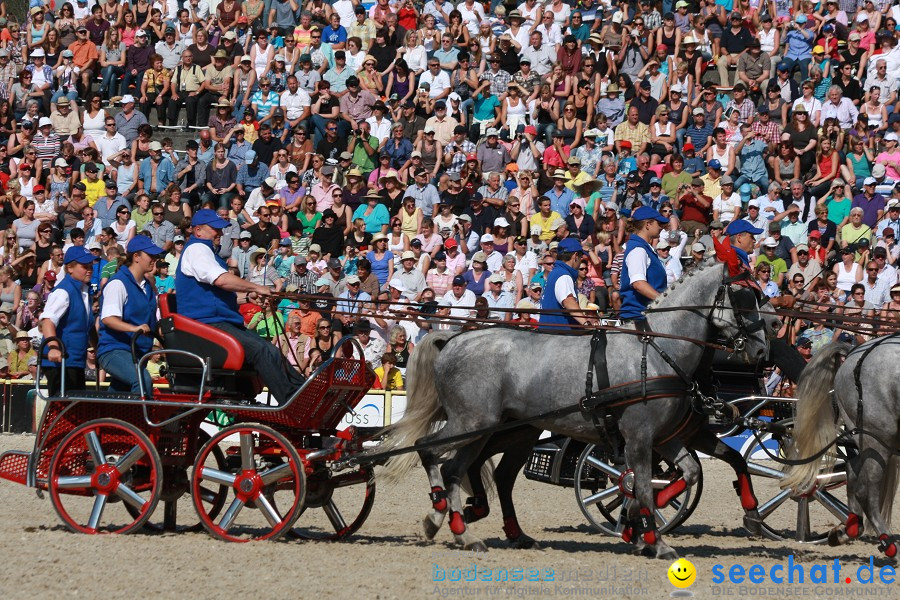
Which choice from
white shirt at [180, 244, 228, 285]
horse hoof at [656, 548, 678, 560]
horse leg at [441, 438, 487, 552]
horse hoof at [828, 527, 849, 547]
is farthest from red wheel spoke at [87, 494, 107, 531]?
horse hoof at [828, 527, 849, 547]

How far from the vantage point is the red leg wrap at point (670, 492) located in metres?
9.48

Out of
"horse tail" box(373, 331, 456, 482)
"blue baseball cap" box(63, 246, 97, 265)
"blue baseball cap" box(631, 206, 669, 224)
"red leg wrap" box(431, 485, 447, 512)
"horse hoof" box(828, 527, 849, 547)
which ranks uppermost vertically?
"blue baseball cap" box(631, 206, 669, 224)

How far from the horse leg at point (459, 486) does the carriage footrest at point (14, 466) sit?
3.03m

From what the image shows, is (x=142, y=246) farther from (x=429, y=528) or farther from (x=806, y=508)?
(x=806, y=508)

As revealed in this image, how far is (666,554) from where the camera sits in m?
8.97

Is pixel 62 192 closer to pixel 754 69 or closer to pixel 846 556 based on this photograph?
pixel 754 69

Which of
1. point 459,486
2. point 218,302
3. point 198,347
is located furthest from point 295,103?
point 459,486

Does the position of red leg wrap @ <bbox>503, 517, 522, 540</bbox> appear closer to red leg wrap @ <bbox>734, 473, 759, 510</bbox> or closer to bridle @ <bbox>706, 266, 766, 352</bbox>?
red leg wrap @ <bbox>734, 473, 759, 510</bbox>

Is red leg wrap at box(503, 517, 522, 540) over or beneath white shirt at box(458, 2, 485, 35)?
beneath

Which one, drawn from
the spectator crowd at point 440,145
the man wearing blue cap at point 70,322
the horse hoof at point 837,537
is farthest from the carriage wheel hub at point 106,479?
the spectator crowd at point 440,145

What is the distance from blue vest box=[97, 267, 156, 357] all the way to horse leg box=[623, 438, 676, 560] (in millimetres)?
3608

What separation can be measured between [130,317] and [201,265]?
772 mm

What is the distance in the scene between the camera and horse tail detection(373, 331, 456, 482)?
32.6 feet

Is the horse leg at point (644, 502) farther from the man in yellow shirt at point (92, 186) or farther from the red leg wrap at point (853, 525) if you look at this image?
the man in yellow shirt at point (92, 186)
